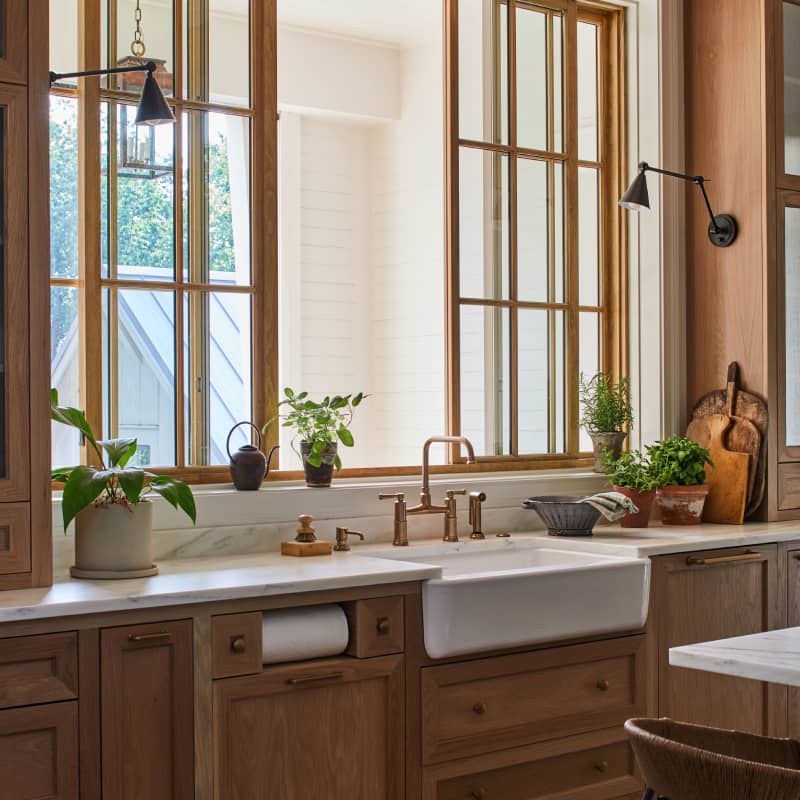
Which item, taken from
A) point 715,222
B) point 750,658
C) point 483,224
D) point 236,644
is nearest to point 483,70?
point 483,224

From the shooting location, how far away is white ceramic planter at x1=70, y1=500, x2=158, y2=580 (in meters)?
2.72

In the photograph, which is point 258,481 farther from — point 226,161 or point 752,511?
point 752,511

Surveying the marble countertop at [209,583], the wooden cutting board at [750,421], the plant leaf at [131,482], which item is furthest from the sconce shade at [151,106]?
the wooden cutting board at [750,421]

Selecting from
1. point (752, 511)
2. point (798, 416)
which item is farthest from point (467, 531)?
point (798, 416)

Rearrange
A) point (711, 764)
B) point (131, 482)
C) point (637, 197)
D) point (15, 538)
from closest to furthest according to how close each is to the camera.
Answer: point (711, 764), point (15, 538), point (131, 482), point (637, 197)

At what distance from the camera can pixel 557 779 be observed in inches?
124

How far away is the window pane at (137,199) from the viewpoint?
323 centimetres

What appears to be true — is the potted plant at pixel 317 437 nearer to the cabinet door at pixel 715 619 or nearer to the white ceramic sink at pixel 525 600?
the white ceramic sink at pixel 525 600

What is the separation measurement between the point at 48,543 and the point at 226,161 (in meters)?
1.40

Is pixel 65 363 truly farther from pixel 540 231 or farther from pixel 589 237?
pixel 589 237

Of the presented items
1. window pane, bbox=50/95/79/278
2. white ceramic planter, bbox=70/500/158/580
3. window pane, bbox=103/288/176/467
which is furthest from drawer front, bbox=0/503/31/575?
window pane, bbox=50/95/79/278

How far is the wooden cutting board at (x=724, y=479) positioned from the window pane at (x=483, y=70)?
51.2 inches

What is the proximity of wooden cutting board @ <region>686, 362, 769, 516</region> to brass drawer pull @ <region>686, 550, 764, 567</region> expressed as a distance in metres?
0.44

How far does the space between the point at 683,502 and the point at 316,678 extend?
1785 mm
